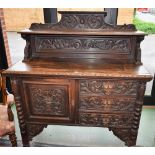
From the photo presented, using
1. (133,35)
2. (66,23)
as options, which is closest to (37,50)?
(66,23)

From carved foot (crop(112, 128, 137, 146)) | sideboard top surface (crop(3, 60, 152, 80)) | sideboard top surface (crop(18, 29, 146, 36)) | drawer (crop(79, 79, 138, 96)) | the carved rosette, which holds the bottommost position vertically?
carved foot (crop(112, 128, 137, 146))

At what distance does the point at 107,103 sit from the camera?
1.84 m

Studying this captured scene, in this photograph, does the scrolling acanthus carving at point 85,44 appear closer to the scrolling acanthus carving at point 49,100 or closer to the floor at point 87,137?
the scrolling acanthus carving at point 49,100

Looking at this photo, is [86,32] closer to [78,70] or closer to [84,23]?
[84,23]

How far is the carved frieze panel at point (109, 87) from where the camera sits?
1736 millimetres

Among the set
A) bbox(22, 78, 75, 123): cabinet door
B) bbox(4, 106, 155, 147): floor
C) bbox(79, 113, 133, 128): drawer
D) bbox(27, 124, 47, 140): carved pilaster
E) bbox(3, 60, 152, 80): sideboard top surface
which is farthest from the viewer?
bbox(4, 106, 155, 147): floor

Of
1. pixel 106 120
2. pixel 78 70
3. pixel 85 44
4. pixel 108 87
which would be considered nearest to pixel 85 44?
pixel 85 44

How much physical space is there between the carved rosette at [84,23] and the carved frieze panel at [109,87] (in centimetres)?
63

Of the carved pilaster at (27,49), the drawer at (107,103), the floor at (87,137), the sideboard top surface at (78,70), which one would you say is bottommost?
the floor at (87,137)

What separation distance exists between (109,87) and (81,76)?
0.30 m

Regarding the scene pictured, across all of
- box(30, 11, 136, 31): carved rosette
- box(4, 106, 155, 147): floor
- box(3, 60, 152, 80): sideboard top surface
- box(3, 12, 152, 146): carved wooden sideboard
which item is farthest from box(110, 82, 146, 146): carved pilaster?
box(30, 11, 136, 31): carved rosette

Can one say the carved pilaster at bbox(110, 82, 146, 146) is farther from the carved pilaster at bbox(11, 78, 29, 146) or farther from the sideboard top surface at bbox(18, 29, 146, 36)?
the carved pilaster at bbox(11, 78, 29, 146)

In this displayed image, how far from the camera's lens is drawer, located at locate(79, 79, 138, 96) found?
5.69 feet

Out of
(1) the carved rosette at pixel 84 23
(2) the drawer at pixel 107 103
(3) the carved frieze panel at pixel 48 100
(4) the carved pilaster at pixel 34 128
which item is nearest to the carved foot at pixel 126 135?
(2) the drawer at pixel 107 103
